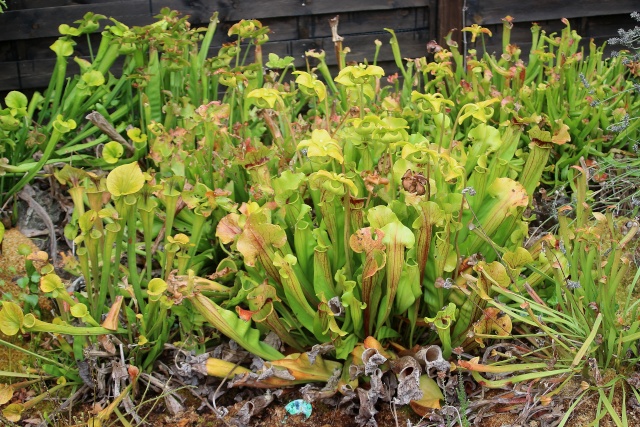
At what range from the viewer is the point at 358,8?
457 cm

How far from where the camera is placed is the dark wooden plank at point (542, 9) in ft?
15.1

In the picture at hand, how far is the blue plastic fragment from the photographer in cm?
183

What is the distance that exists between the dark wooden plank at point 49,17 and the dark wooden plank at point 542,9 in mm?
2373

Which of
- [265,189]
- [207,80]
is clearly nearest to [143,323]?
[265,189]

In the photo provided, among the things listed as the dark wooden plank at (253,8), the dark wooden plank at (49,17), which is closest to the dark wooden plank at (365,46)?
the dark wooden plank at (253,8)

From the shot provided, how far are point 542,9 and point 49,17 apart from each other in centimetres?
344

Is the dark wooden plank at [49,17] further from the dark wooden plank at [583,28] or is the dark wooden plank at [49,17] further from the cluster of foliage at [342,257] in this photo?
the dark wooden plank at [583,28]

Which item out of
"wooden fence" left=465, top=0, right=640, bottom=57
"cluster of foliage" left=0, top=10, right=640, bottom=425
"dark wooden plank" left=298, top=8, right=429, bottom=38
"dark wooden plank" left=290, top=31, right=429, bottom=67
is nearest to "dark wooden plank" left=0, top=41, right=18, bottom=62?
"dark wooden plank" left=290, top=31, right=429, bottom=67

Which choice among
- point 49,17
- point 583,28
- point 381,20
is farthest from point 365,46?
point 49,17

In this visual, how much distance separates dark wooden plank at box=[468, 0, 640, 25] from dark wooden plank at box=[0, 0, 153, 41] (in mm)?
2373

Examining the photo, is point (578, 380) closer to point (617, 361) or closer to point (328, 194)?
point (617, 361)

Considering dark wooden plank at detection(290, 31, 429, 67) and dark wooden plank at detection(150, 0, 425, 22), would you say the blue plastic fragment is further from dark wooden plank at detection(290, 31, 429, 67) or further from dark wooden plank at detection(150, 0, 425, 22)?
dark wooden plank at detection(150, 0, 425, 22)

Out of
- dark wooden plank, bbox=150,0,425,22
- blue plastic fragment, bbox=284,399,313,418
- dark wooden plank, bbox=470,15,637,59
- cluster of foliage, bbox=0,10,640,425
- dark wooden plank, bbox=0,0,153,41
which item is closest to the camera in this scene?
cluster of foliage, bbox=0,10,640,425

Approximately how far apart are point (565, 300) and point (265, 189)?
3.19 feet
